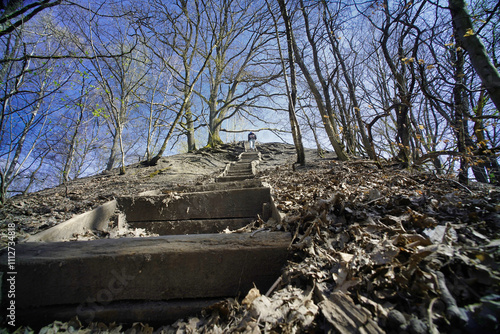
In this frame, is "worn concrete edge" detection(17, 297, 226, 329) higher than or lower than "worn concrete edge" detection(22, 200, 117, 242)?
lower

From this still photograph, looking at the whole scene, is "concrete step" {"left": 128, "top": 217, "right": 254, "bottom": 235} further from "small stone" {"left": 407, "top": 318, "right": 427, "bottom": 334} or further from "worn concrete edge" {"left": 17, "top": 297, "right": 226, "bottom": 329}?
"small stone" {"left": 407, "top": 318, "right": 427, "bottom": 334}

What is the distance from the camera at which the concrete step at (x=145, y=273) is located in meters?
1.35

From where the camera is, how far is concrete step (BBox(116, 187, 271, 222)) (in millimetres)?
2736

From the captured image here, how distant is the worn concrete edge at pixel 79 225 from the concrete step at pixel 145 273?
0.42 m

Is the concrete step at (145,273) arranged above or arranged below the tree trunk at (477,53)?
below

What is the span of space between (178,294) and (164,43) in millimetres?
12868

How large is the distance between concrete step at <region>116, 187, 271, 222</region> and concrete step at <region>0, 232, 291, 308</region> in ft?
4.32

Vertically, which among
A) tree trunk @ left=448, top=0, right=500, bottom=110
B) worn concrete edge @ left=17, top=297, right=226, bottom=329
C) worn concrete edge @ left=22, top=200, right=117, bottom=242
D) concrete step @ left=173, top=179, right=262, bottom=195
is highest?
tree trunk @ left=448, top=0, right=500, bottom=110

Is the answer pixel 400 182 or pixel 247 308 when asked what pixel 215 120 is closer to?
pixel 400 182

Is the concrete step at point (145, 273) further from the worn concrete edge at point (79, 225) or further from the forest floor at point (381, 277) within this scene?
the worn concrete edge at point (79, 225)

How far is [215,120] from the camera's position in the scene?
16656 mm

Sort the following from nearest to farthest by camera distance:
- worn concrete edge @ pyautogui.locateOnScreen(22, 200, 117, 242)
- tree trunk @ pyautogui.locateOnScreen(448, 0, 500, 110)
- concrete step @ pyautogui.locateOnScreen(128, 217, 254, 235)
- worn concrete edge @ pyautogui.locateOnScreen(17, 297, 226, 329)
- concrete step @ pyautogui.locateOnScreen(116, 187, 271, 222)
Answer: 1. worn concrete edge @ pyautogui.locateOnScreen(17, 297, 226, 329)
2. worn concrete edge @ pyautogui.locateOnScreen(22, 200, 117, 242)
3. tree trunk @ pyautogui.locateOnScreen(448, 0, 500, 110)
4. concrete step @ pyautogui.locateOnScreen(128, 217, 254, 235)
5. concrete step @ pyautogui.locateOnScreen(116, 187, 271, 222)

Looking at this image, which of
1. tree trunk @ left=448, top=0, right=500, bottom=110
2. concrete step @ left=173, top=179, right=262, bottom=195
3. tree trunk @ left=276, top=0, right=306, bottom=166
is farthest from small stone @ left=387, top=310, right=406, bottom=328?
tree trunk @ left=276, top=0, right=306, bottom=166

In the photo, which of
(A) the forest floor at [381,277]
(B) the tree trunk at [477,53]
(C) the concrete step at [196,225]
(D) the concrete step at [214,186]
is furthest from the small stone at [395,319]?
(B) the tree trunk at [477,53]
